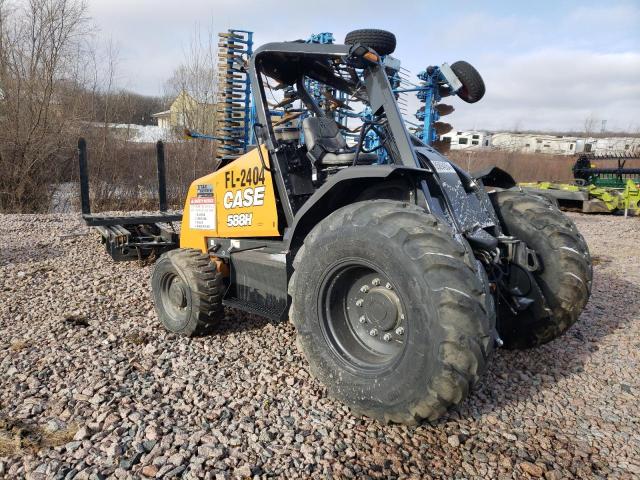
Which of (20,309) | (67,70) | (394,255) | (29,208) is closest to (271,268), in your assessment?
(394,255)

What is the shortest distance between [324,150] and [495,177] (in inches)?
70.1

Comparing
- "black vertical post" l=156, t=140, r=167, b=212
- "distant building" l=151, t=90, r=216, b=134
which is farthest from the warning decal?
"distant building" l=151, t=90, r=216, b=134

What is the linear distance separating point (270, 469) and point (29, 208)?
14.1 metres

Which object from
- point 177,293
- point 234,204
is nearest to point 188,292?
point 177,293

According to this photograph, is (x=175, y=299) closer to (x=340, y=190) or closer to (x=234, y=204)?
(x=234, y=204)

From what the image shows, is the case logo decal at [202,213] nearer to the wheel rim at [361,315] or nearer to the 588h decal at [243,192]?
the 588h decal at [243,192]

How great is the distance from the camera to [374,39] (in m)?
3.20

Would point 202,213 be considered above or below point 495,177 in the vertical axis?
below

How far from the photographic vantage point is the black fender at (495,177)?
4344 mm

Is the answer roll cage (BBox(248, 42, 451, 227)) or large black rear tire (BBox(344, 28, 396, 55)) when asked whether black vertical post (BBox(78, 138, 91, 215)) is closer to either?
roll cage (BBox(248, 42, 451, 227))

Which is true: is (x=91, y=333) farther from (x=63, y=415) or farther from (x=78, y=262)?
(x=78, y=262)

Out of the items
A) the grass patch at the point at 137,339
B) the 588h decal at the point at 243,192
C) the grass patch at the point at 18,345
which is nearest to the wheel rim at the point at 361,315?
the 588h decal at the point at 243,192

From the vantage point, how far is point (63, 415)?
297 cm

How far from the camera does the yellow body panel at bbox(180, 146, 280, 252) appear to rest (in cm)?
394
